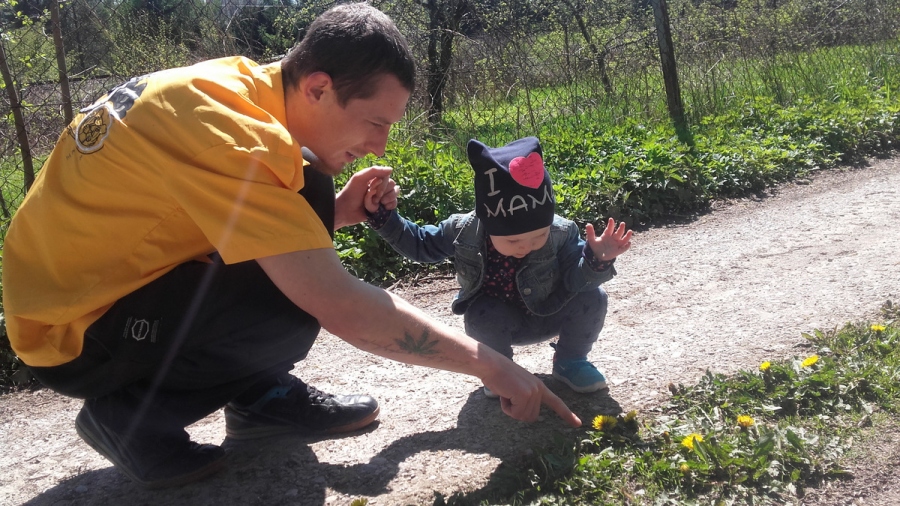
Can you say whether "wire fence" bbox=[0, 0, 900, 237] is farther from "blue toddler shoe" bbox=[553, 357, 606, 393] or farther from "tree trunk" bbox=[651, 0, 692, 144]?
"blue toddler shoe" bbox=[553, 357, 606, 393]

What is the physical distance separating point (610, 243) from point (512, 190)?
13.0 inches

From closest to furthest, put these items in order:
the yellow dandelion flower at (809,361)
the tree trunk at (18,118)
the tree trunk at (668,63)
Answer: the yellow dandelion flower at (809,361), the tree trunk at (18,118), the tree trunk at (668,63)

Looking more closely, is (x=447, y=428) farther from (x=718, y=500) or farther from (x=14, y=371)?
(x=14, y=371)

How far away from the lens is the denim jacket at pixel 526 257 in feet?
7.94

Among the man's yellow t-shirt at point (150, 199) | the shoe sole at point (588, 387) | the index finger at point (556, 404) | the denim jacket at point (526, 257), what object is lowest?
the shoe sole at point (588, 387)

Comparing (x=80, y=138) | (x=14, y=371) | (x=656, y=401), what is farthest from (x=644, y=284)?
(x=14, y=371)

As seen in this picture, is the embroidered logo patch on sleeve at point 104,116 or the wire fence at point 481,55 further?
the wire fence at point 481,55

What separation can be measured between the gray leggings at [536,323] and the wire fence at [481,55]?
3092 millimetres

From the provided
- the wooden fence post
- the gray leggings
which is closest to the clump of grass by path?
the gray leggings

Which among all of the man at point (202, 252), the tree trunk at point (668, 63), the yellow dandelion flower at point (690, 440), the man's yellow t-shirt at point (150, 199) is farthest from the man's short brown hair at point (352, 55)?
the tree trunk at point (668, 63)

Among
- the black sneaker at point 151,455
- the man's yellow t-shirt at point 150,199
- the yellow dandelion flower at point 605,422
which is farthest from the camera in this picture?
the yellow dandelion flower at point 605,422

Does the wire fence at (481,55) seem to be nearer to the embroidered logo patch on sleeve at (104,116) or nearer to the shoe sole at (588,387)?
the embroidered logo patch on sleeve at (104,116)

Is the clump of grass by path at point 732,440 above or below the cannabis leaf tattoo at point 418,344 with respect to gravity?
below

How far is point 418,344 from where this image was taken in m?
1.75
